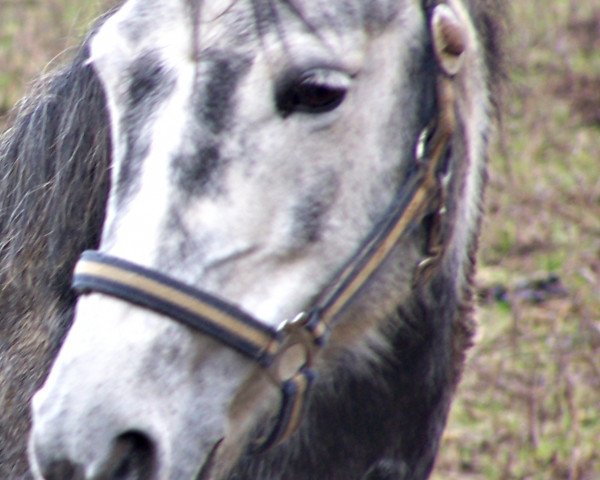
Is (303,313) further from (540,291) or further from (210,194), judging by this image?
(540,291)

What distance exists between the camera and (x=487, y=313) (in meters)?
4.27

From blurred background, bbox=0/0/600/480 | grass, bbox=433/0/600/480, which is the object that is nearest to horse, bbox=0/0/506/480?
blurred background, bbox=0/0/600/480

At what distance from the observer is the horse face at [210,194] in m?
1.70

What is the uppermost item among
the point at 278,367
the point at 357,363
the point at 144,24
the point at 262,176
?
the point at 144,24

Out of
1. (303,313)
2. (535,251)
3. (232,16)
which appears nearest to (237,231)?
(303,313)

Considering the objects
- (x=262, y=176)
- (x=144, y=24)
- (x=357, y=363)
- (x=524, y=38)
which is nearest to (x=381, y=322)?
(x=357, y=363)

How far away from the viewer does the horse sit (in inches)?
68.7

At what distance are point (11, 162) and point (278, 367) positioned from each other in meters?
0.76

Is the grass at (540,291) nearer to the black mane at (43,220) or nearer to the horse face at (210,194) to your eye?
the horse face at (210,194)

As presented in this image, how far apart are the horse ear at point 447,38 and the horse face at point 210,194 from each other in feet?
0.29

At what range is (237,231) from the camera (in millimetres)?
1811

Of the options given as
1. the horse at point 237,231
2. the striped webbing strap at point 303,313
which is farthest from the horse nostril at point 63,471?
the striped webbing strap at point 303,313

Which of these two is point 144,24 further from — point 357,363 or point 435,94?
point 357,363

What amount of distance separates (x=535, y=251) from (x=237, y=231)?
2994 mm
